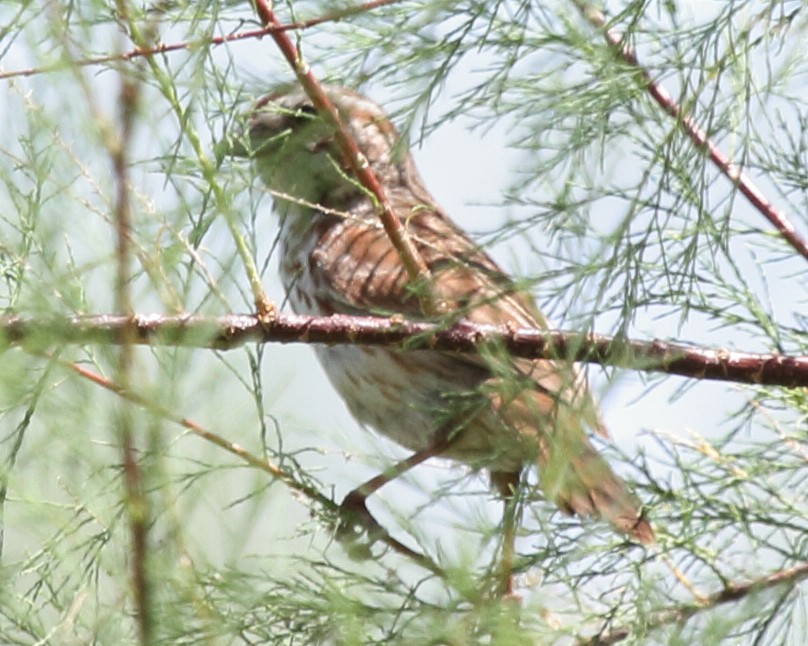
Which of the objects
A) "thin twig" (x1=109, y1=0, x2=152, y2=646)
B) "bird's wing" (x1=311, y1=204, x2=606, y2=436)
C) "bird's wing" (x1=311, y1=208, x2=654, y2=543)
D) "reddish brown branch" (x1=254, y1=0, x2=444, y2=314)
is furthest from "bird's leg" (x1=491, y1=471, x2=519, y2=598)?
"thin twig" (x1=109, y1=0, x2=152, y2=646)

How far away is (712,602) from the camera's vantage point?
12.3 ft

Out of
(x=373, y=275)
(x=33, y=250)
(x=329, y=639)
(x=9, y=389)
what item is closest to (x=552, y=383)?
(x=373, y=275)

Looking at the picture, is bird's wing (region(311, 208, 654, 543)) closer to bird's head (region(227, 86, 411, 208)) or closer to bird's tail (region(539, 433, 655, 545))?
bird's tail (region(539, 433, 655, 545))

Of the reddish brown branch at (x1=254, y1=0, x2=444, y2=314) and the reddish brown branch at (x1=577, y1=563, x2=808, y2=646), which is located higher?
the reddish brown branch at (x1=254, y1=0, x2=444, y2=314)

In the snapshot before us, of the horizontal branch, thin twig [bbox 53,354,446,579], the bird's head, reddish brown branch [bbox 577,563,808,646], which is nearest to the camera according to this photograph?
thin twig [bbox 53,354,446,579]

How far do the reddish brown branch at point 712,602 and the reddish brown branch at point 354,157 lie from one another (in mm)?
903

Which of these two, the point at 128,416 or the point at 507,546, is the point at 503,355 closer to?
the point at 507,546

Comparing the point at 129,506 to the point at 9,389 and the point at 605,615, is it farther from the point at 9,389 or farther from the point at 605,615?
the point at 605,615

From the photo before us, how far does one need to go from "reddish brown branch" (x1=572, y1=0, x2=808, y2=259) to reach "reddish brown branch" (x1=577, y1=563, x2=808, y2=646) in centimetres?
91

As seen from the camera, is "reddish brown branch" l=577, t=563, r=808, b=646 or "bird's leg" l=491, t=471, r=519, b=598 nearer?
"bird's leg" l=491, t=471, r=519, b=598

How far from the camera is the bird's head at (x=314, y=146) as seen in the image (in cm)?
414

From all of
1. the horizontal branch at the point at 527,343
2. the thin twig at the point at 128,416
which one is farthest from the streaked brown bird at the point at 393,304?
the thin twig at the point at 128,416

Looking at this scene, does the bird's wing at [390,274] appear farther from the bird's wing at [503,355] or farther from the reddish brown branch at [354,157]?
the reddish brown branch at [354,157]

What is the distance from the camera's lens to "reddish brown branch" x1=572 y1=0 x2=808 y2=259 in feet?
10.1
